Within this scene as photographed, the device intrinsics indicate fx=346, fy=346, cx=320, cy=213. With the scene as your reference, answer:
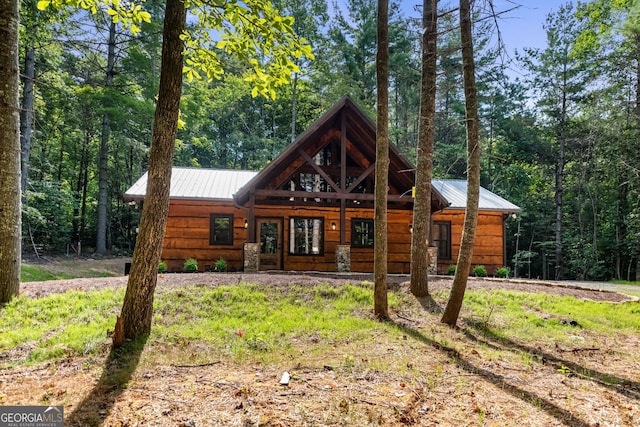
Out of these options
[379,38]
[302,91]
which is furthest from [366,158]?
[302,91]

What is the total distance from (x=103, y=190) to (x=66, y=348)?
18158mm

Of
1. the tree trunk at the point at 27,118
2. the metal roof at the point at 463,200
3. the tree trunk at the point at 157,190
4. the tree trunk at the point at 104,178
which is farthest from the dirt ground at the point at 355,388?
the tree trunk at the point at 104,178

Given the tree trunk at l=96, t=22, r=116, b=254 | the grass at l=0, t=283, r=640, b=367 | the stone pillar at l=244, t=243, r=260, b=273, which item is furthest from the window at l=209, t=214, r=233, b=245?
the tree trunk at l=96, t=22, r=116, b=254

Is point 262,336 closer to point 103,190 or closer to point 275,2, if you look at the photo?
point 103,190

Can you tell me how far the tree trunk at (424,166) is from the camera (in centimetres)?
738

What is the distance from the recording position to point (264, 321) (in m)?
5.68

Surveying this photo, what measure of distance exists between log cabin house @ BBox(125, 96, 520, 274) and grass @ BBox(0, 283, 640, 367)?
181 inches

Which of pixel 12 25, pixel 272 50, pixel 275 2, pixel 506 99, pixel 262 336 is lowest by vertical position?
pixel 262 336

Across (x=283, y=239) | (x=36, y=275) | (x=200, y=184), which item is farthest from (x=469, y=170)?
(x=36, y=275)

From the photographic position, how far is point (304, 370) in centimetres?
365

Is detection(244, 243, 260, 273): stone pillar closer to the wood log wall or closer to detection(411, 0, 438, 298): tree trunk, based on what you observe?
the wood log wall

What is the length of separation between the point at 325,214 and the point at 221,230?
417 centimetres

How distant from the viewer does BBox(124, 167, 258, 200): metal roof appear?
12.8 m

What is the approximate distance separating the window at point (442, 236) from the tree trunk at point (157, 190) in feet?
41.5
